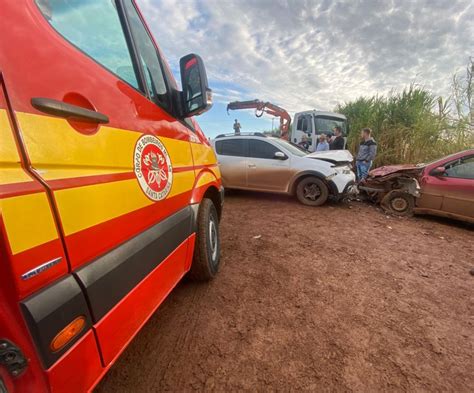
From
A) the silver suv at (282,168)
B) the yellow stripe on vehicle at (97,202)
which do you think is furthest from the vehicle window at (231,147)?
the yellow stripe on vehicle at (97,202)

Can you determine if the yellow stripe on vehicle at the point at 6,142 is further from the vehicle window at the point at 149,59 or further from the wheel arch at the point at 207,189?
the wheel arch at the point at 207,189

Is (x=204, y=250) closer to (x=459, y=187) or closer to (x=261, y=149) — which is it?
(x=261, y=149)

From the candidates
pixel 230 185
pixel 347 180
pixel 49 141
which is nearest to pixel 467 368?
pixel 49 141

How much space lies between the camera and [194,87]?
177cm

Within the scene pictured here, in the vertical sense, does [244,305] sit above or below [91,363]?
below

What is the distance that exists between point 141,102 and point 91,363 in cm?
128

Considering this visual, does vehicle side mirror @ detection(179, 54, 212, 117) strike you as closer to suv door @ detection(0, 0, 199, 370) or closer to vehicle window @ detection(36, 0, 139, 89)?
A: suv door @ detection(0, 0, 199, 370)

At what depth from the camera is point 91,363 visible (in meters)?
0.90

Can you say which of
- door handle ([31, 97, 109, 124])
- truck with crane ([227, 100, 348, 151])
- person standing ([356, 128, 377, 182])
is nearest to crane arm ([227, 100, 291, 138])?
truck with crane ([227, 100, 348, 151])

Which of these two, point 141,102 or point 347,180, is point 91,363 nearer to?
point 141,102

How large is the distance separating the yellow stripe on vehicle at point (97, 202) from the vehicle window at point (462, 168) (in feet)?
17.1

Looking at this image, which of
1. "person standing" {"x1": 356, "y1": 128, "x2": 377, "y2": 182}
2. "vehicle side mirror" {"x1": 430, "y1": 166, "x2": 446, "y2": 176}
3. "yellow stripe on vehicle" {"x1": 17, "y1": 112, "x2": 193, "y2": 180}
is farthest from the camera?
"person standing" {"x1": 356, "y1": 128, "x2": 377, "y2": 182}

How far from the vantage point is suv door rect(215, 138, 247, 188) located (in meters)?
5.80

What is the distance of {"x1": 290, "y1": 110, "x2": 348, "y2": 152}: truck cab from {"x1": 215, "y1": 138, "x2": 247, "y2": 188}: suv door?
5.51 m
